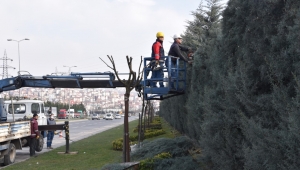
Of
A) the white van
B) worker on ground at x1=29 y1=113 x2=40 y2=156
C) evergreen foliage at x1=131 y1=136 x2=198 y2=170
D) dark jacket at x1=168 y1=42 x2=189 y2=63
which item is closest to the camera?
evergreen foliage at x1=131 y1=136 x2=198 y2=170

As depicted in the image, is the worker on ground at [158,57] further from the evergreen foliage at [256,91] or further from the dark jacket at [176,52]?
the evergreen foliage at [256,91]

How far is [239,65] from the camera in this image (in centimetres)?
598

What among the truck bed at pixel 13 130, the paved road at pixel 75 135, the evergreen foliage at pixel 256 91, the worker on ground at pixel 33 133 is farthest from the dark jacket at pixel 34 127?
the evergreen foliage at pixel 256 91

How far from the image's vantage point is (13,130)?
16281mm

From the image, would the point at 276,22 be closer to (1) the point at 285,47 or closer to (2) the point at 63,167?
(1) the point at 285,47

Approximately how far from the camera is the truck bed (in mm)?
15227

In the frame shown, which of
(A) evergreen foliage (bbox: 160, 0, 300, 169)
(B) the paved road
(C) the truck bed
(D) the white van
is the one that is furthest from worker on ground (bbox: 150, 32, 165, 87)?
(D) the white van

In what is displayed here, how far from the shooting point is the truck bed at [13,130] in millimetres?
15227

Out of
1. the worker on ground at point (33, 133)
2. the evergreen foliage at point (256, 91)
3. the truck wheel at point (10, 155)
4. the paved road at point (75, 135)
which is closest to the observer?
the evergreen foliage at point (256, 91)

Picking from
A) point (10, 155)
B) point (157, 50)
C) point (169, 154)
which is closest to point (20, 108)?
point (10, 155)

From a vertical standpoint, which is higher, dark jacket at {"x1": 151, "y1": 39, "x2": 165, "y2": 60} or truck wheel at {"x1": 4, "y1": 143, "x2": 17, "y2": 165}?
dark jacket at {"x1": 151, "y1": 39, "x2": 165, "y2": 60}

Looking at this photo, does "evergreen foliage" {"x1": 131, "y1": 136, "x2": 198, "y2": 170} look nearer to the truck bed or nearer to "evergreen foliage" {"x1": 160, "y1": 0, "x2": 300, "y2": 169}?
"evergreen foliage" {"x1": 160, "y1": 0, "x2": 300, "y2": 169}

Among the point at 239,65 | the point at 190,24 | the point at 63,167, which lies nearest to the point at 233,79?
the point at 239,65

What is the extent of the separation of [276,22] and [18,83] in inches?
555
